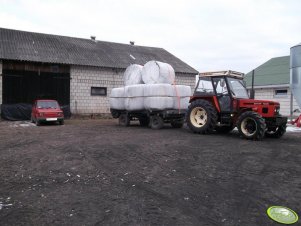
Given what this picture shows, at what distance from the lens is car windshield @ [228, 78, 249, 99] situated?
10.5 m

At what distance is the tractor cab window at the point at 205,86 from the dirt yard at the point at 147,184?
330cm

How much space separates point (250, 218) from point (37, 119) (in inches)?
556

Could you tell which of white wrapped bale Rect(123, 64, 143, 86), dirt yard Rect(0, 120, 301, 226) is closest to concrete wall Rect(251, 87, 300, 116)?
white wrapped bale Rect(123, 64, 143, 86)

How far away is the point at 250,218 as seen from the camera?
3.86 m

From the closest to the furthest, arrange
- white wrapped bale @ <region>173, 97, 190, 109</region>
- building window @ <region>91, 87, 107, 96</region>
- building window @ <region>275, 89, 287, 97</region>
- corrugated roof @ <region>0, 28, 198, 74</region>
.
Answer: white wrapped bale @ <region>173, 97, 190, 109</region> → corrugated roof @ <region>0, 28, 198, 74</region> → building window @ <region>275, 89, 287, 97</region> → building window @ <region>91, 87, 107, 96</region>

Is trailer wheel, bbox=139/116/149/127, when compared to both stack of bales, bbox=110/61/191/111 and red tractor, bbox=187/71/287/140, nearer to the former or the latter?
stack of bales, bbox=110/61/191/111

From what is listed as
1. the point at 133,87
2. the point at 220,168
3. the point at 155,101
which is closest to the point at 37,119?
the point at 133,87

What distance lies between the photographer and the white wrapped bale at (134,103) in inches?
535

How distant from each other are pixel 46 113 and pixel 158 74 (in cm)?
671

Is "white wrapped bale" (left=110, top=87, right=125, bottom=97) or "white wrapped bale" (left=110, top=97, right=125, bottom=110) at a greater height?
"white wrapped bale" (left=110, top=87, right=125, bottom=97)

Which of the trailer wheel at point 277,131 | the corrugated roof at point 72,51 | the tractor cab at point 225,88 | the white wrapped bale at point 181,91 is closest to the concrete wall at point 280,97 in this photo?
the corrugated roof at point 72,51

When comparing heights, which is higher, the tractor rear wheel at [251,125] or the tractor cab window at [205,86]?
the tractor cab window at [205,86]

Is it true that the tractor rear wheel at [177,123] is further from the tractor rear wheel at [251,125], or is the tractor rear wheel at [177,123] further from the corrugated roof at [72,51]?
the corrugated roof at [72,51]

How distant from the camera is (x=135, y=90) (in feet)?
45.6
